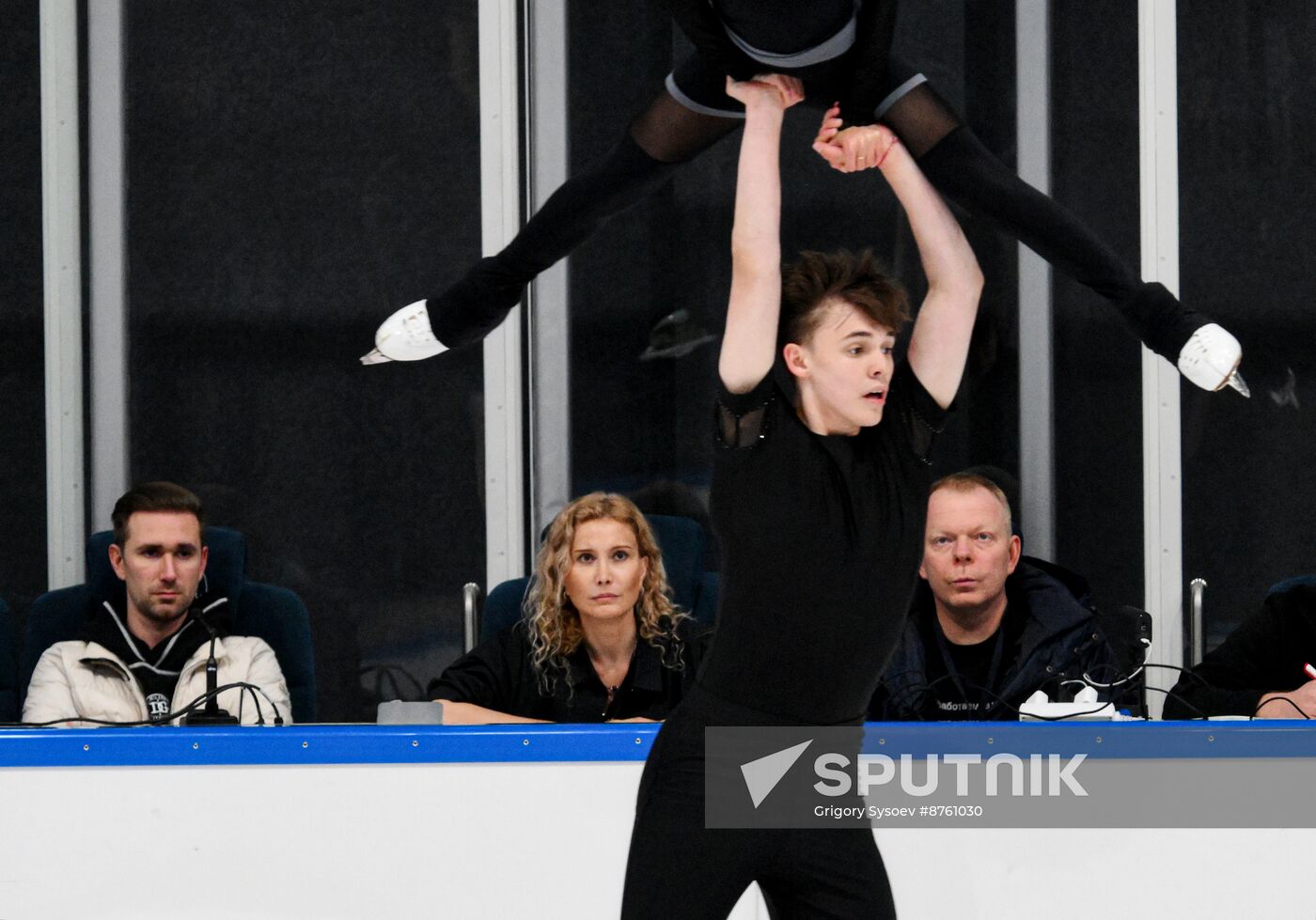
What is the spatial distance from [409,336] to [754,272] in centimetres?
64

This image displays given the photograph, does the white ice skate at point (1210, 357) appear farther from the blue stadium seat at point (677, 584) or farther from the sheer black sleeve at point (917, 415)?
the blue stadium seat at point (677, 584)

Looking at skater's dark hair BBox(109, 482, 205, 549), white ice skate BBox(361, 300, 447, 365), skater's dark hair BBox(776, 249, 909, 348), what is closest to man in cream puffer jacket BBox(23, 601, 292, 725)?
skater's dark hair BBox(109, 482, 205, 549)

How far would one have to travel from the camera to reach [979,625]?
2908 mm

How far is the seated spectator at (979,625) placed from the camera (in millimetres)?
2740

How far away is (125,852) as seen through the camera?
2090 millimetres

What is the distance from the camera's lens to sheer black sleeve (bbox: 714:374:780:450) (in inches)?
64.9

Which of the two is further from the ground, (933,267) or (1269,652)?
(933,267)

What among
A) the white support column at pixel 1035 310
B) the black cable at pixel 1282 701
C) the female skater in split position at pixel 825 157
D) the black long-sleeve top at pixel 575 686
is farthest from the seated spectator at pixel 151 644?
the white support column at pixel 1035 310

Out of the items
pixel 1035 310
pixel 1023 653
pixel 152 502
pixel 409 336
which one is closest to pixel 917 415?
pixel 409 336

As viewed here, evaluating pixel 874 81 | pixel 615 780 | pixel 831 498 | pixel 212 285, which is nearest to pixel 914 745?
pixel 615 780

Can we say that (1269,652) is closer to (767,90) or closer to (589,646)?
(589,646)

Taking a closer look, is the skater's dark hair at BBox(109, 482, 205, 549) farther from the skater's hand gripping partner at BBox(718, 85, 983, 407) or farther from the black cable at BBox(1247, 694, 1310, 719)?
the black cable at BBox(1247, 694, 1310, 719)

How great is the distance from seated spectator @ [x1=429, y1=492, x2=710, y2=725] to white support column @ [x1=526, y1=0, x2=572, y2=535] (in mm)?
1350

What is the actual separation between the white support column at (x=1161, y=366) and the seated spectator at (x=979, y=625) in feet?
4.28
